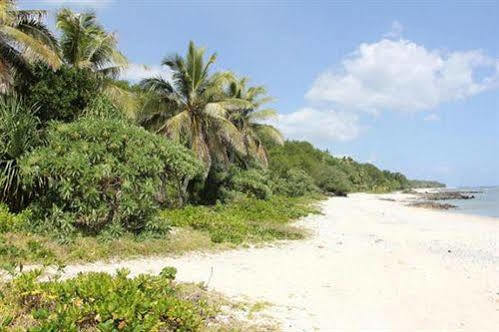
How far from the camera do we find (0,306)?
5.00 meters

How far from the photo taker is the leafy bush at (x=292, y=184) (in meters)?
36.2

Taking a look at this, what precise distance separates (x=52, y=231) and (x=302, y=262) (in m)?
5.69

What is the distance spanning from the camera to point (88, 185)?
10.1 meters

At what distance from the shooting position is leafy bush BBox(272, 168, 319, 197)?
119ft

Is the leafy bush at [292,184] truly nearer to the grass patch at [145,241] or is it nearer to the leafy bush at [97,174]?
the grass patch at [145,241]

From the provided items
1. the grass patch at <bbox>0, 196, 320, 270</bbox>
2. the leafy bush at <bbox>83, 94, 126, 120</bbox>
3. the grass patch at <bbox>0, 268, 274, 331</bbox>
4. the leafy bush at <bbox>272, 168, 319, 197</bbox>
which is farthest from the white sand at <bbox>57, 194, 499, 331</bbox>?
the leafy bush at <bbox>272, 168, 319, 197</bbox>

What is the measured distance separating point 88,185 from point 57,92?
4.40 m

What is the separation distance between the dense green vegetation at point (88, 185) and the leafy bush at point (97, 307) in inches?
0.6

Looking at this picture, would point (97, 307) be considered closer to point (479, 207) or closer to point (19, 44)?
point (19, 44)

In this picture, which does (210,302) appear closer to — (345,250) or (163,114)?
(345,250)

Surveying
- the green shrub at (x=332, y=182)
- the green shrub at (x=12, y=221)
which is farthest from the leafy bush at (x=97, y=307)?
the green shrub at (x=332, y=182)

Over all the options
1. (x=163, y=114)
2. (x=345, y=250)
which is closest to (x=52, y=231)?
(x=345, y=250)

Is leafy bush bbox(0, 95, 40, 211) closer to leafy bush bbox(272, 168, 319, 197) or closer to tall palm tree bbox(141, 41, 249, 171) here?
tall palm tree bbox(141, 41, 249, 171)

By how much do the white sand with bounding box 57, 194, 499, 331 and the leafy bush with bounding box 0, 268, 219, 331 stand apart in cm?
150
